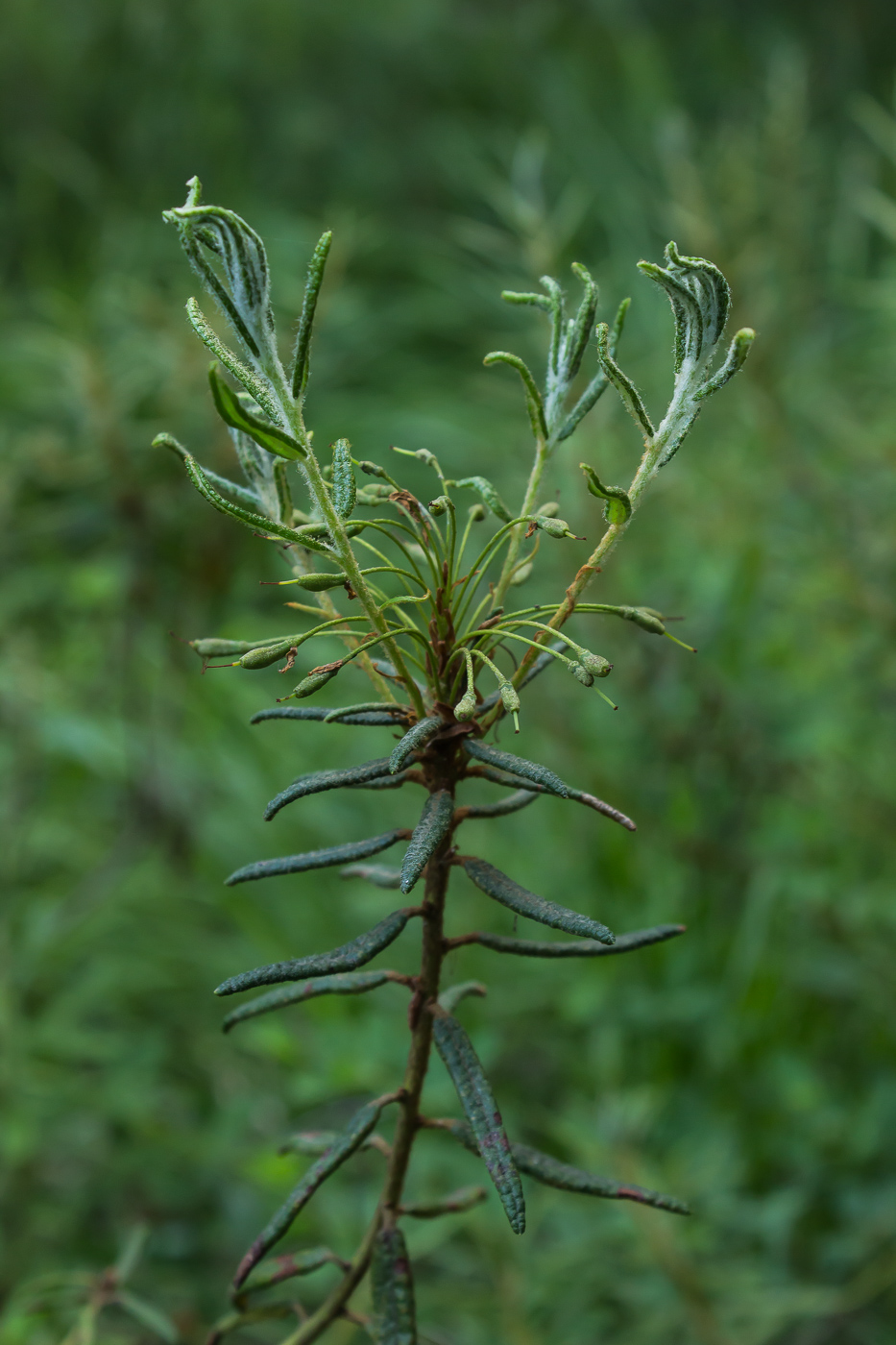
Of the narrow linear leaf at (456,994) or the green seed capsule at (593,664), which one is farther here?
the narrow linear leaf at (456,994)

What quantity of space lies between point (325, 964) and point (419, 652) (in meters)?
0.17

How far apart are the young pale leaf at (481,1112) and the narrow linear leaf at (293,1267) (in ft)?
0.52

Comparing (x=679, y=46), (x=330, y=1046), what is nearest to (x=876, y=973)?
(x=330, y=1046)

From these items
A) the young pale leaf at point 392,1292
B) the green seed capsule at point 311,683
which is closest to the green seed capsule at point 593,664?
the green seed capsule at point 311,683

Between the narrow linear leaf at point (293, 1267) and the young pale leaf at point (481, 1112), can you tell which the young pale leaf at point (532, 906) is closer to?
the young pale leaf at point (481, 1112)

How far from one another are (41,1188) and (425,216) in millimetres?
3884

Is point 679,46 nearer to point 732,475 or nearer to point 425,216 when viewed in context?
point 425,216

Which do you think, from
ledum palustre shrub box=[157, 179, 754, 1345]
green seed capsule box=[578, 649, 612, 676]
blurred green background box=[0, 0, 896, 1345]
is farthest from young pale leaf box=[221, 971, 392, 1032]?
blurred green background box=[0, 0, 896, 1345]

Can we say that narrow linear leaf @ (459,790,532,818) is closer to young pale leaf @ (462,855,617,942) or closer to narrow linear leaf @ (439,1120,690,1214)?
young pale leaf @ (462,855,617,942)

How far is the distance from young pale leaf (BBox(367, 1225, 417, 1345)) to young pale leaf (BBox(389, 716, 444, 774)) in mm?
269

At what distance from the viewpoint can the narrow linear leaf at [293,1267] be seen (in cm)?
63

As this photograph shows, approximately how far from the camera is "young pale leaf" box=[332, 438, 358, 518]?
47 centimetres

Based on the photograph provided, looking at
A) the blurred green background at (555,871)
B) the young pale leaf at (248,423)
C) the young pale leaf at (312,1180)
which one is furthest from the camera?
the blurred green background at (555,871)

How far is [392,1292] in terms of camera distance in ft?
1.86
